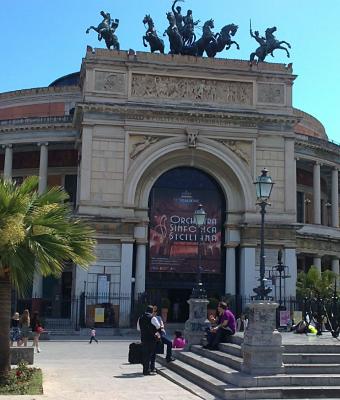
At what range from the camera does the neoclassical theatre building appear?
38.1 m

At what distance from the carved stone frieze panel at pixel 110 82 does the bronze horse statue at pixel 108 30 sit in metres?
2.61

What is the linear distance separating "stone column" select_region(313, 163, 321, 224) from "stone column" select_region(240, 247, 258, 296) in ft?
39.0

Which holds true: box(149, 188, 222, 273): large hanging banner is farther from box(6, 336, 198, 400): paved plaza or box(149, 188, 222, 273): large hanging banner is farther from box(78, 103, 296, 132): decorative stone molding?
box(6, 336, 198, 400): paved plaza

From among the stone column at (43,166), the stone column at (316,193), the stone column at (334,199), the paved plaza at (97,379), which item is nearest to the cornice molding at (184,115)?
the stone column at (43,166)

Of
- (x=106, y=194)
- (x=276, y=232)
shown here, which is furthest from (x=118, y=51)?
(x=276, y=232)

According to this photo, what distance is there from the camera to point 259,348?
13.7 m

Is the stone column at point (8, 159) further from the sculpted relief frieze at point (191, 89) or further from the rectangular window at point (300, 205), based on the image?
the rectangular window at point (300, 205)

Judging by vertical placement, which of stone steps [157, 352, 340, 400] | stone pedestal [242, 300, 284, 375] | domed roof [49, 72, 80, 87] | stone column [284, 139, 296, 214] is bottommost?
stone steps [157, 352, 340, 400]

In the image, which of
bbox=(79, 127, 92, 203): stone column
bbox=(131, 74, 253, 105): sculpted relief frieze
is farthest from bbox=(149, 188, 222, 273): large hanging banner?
bbox=(131, 74, 253, 105): sculpted relief frieze

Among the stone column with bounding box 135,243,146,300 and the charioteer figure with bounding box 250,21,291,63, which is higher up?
the charioteer figure with bounding box 250,21,291,63

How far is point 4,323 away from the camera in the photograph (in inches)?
548

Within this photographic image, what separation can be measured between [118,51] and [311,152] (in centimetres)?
1787

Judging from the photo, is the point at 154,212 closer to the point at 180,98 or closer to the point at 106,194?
the point at 106,194

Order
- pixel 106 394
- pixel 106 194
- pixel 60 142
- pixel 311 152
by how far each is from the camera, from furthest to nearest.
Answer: pixel 311 152, pixel 60 142, pixel 106 194, pixel 106 394
